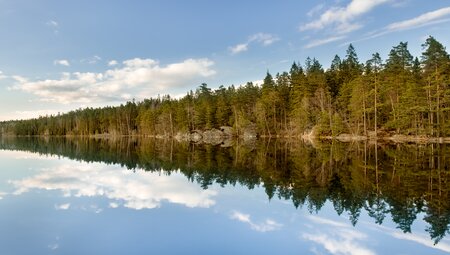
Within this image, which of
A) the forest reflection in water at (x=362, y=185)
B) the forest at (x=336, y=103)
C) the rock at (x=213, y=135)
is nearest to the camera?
the forest reflection in water at (x=362, y=185)

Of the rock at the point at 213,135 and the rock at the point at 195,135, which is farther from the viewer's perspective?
the rock at the point at 195,135

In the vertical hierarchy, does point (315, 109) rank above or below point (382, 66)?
below

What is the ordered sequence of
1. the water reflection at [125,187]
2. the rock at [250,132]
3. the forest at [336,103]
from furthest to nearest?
the rock at [250,132] → the forest at [336,103] → the water reflection at [125,187]

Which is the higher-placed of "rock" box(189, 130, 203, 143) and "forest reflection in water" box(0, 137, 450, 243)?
"rock" box(189, 130, 203, 143)

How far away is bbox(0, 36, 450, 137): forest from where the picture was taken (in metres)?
52.3

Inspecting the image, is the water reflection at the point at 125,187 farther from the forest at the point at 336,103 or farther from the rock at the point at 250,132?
the rock at the point at 250,132

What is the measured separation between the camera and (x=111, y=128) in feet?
506

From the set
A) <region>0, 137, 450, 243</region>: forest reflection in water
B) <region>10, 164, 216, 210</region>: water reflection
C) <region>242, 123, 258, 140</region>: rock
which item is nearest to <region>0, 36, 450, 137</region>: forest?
<region>242, 123, 258, 140</region>: rock

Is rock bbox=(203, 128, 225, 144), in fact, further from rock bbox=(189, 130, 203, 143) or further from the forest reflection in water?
the forest reflection in water

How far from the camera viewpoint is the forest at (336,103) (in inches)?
2060

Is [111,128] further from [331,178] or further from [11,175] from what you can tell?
[331,178]

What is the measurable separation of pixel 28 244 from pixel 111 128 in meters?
151

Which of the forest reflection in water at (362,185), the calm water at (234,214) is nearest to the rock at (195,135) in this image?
the forest reflection in water at (362,185)

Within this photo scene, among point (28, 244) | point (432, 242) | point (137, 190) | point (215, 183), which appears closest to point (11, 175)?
point (137, 190)
